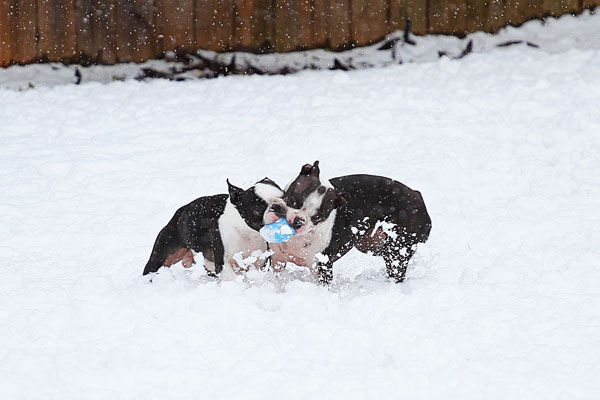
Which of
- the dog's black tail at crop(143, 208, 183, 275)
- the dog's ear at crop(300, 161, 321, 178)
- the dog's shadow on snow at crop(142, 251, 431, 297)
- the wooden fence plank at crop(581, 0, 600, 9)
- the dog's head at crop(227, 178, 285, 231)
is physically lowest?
the dog's shadow on snow at crop(142, 251, 431, 297)

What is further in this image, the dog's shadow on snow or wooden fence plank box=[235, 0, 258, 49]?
wooden fence plank box=[235, 0, 258, 49]

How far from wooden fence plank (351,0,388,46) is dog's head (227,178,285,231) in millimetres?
4393

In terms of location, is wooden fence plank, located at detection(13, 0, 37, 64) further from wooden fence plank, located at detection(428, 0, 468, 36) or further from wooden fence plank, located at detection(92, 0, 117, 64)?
wooden fence plank, located at detection(428, 0, 468, 36)

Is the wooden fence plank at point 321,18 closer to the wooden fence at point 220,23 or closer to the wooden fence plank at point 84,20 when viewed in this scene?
the wooden fence at point 220,23

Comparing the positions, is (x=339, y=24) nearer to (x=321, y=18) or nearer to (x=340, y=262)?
(x=321, y=18)

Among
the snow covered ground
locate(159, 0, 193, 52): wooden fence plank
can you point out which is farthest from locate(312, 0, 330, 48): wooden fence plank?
locate(159, 0, 193, 52): wooden fence plank

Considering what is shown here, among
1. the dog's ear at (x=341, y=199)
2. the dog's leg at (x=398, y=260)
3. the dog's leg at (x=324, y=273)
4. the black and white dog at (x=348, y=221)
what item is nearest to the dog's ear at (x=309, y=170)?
the black and white dog at (x=348, y=221)

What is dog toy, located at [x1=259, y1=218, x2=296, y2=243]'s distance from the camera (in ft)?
13.5

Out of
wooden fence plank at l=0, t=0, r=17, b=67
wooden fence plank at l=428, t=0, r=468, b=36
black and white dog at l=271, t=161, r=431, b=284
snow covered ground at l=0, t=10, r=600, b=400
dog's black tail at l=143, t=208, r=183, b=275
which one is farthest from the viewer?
wooden fence plank at l=0, t=0, r=17, b=67

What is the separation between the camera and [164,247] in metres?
4.74

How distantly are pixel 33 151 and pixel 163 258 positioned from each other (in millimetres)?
2932

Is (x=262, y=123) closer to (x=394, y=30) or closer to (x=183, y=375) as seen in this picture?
(x=394, y=30)

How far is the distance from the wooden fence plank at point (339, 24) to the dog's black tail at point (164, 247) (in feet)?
13.6

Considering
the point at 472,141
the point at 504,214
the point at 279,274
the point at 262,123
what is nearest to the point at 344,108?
the point at 262,123
